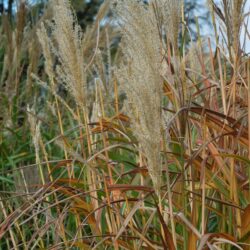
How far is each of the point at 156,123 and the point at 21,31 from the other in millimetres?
2484

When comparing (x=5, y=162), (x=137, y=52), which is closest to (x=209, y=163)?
(x=137, y=52)

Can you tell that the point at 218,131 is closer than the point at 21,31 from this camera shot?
Yes

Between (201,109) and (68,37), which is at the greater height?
(68,37)

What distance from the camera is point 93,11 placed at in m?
14.8

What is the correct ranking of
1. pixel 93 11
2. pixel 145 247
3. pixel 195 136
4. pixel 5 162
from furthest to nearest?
1. pixel 93 11
2. pixel 5 162
3. pixel 195 136
4. pixel 145 247

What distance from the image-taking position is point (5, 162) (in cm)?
386

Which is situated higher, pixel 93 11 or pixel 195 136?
pixel 93 11

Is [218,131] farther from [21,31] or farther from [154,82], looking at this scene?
[21,31]

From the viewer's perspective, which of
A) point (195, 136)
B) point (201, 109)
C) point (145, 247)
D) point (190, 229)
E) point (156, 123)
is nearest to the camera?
point (156, 123)

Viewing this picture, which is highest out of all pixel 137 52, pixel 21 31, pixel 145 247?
pixel 21 31

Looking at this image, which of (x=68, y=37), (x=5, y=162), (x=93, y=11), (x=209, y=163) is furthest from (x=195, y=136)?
(x=93, y=11)

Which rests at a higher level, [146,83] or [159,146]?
[146,83]

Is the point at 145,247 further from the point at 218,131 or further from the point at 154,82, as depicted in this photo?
the point at 154,82

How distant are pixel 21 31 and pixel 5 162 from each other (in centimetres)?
75
